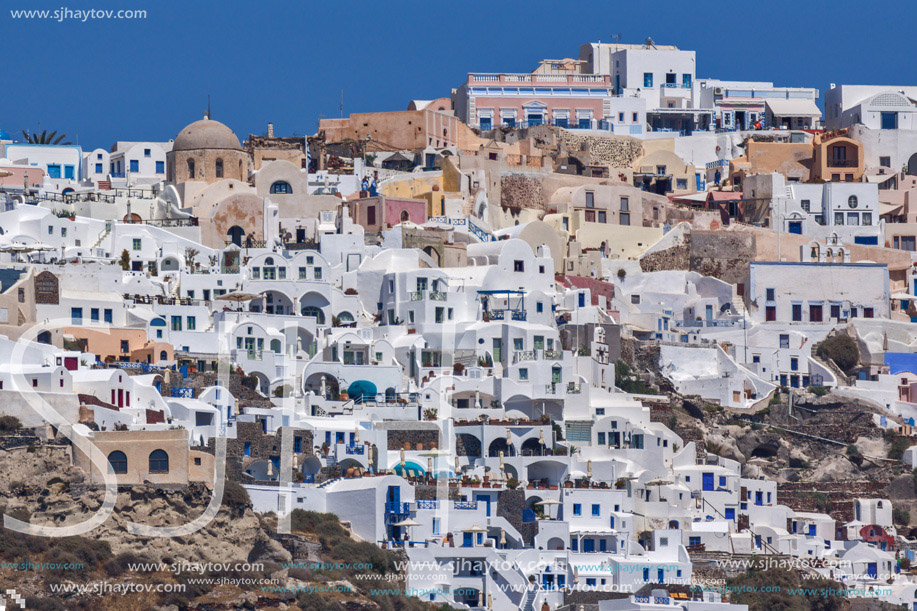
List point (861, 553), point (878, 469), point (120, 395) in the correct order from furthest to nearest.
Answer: point (878, 469) < point (861, 553) < point (120, 395)

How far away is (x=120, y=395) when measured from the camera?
174 feet

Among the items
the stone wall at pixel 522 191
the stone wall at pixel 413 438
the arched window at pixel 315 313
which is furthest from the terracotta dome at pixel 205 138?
the stone wall at pixel 413 438

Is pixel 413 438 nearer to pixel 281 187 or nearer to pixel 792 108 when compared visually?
pixel 281 187

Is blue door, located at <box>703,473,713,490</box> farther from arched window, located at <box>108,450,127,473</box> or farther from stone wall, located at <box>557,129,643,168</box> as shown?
stone wall, located at <box>557,129,643,168</box>

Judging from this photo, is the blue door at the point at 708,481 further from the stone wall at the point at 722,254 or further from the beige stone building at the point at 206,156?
the beige stone building at the point at 206,156

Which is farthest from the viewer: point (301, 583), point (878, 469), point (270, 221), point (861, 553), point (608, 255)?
point (608, 255)

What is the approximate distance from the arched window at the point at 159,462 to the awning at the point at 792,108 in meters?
52.7

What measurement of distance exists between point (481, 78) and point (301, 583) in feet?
151

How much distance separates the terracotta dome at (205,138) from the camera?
7469 cm

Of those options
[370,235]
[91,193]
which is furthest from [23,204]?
[370,235]

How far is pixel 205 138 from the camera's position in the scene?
74.9m

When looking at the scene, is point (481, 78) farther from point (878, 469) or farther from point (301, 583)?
point (301, 583)

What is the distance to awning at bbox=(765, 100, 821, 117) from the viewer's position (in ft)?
307

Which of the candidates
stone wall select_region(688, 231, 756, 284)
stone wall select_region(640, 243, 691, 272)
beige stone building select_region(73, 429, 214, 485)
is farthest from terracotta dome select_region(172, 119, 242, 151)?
beige stone building select_region(73, 429, 214, 485)
